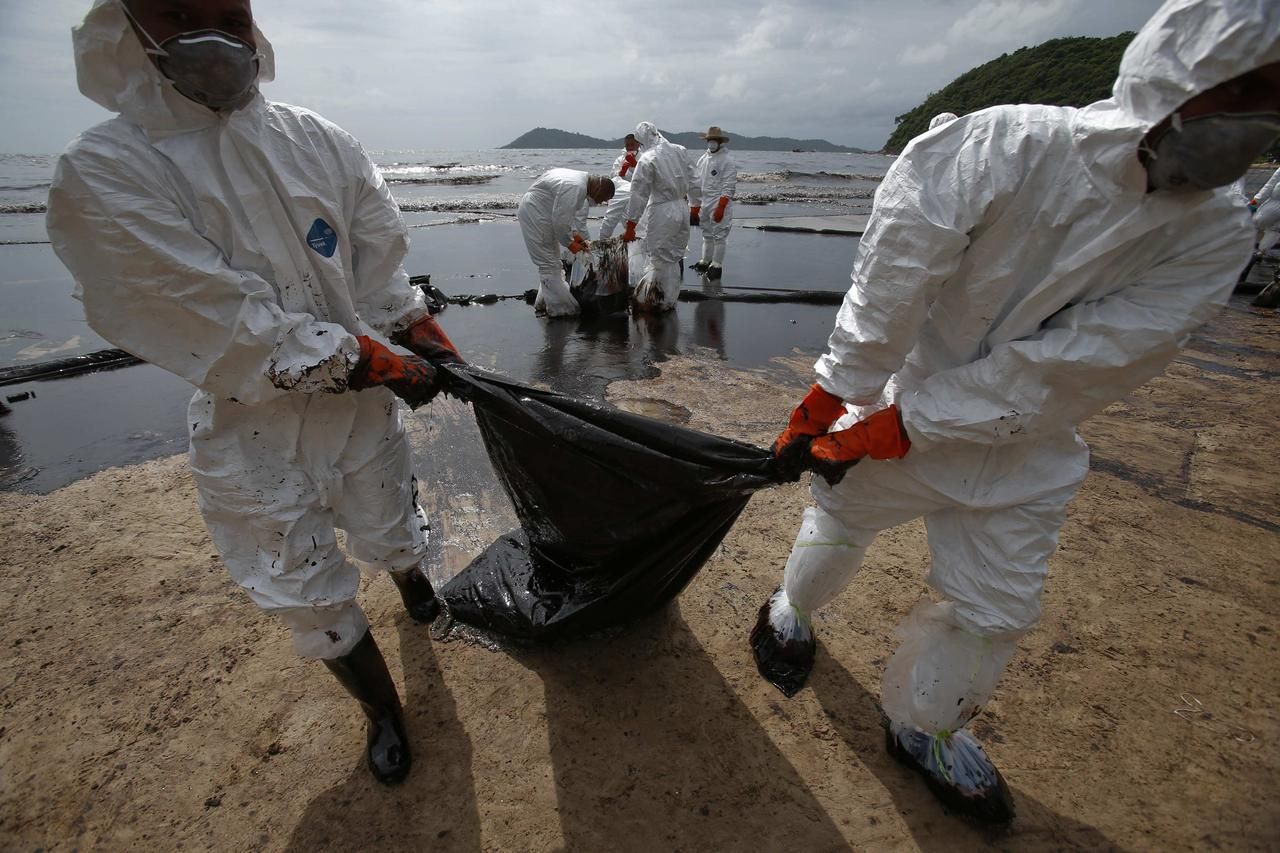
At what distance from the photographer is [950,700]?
1.63 m

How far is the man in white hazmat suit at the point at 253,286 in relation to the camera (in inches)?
51.6

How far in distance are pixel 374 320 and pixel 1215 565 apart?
3569 mm

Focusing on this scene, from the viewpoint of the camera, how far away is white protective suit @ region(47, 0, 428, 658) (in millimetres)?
1306

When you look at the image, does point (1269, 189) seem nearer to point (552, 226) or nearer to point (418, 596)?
point (552, 226)

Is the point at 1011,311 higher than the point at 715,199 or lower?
higher

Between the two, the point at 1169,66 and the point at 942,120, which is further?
the point at 942,120

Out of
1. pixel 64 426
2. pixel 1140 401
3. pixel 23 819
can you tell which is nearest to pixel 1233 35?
pixel 23 819

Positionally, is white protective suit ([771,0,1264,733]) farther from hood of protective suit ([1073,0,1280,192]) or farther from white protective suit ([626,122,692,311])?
white protective suit ([626,122,692,311])

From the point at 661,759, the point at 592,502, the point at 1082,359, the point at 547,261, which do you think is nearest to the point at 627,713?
the point at 661,759

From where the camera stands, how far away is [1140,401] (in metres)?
4.21

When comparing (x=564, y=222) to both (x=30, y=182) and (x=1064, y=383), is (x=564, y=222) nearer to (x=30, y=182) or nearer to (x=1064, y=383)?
(x=1064, y=383)

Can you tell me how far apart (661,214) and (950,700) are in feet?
19.3

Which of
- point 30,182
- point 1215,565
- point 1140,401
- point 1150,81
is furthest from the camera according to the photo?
point 30,182

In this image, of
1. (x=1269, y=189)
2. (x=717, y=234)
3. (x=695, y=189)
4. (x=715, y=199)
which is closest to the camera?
(x=695, y=189)
